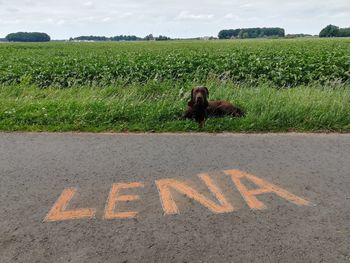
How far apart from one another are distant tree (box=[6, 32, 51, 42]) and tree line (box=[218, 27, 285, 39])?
211 feet

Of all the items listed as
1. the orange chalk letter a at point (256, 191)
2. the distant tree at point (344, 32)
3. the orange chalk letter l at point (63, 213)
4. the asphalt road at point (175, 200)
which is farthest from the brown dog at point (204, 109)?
the distant tree at point (344, 32)

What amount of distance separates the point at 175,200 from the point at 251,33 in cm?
12732

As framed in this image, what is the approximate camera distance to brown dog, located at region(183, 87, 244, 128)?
606 centimetres

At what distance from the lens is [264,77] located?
11359mm

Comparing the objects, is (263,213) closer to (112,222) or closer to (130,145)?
(112,222)

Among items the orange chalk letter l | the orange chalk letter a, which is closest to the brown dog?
the orange chalk letter a

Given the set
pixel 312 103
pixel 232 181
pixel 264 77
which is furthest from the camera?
pixel 264 77

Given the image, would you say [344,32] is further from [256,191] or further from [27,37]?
[256,191]

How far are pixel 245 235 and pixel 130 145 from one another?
8.66ft

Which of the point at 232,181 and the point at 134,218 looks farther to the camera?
the point at 232,181

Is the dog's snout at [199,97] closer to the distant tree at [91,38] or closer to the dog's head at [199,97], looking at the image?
the dog's head at [199,97]

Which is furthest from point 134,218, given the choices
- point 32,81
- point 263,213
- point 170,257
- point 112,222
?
point 32,81

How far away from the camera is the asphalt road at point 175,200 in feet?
8.45

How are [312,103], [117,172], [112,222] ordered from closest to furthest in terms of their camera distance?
[112,222] → [117,172] → [312,103]
